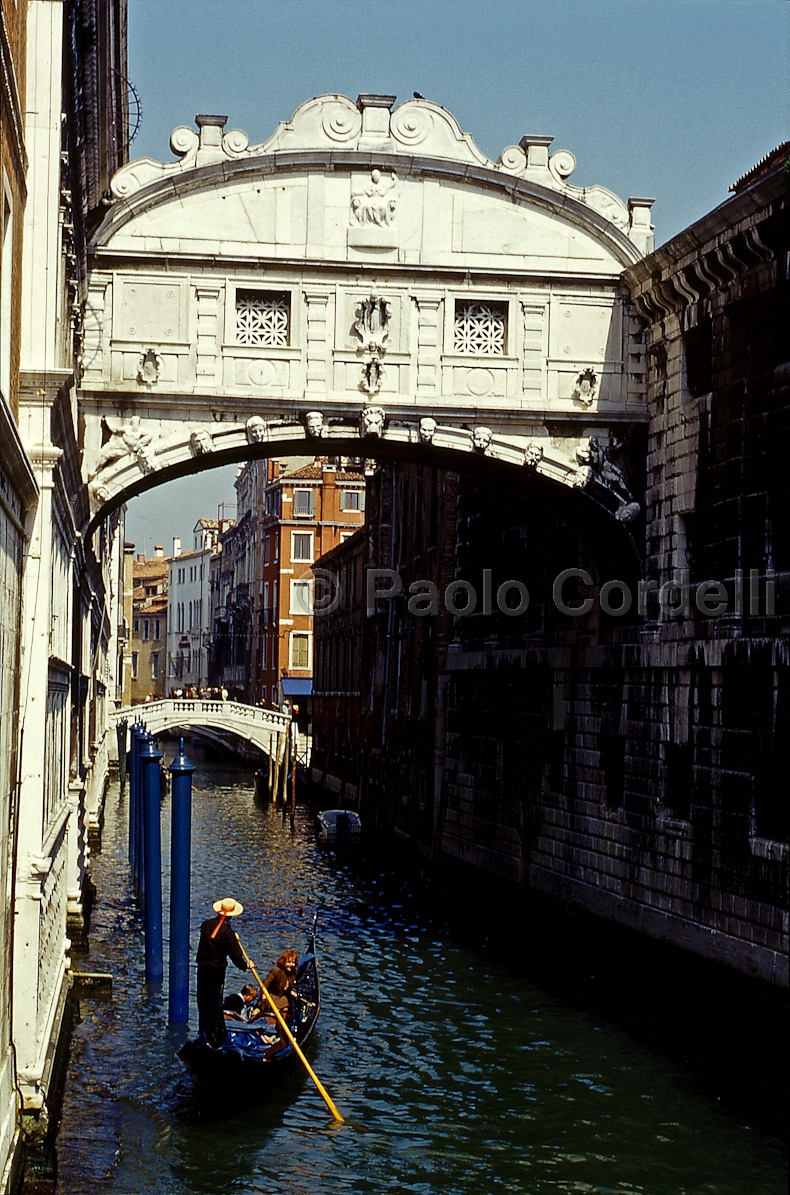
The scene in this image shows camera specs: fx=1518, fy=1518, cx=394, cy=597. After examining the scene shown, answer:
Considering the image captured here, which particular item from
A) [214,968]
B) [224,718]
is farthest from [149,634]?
[214,968]

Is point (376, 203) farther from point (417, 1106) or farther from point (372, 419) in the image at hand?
point (417, 1106)

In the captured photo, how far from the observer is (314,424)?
644 inches

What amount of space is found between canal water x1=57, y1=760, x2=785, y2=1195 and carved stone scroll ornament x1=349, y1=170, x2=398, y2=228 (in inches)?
313

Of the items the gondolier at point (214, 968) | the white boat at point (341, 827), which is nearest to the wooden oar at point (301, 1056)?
the gondolier at point (214, 968)

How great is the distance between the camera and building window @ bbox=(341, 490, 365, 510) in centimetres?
5450

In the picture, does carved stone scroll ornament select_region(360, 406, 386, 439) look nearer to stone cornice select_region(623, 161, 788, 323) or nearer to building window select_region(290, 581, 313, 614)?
stone cornice select_region(623, 161, 788, 323)

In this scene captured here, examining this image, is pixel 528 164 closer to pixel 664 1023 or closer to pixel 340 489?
pixel 664 1023

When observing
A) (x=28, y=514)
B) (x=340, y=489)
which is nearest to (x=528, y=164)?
(x=28, y=514)

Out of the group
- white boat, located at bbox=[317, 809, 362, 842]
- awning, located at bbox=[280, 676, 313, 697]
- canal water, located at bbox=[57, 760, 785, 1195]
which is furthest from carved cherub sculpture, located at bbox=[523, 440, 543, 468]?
awning, located at bbox=[280, 676, 313, 697]

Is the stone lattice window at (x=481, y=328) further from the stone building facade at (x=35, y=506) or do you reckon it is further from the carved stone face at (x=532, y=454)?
the stone building facade at (x=35, y=506)

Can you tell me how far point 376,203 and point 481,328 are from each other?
5.81ft

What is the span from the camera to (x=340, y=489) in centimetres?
5484

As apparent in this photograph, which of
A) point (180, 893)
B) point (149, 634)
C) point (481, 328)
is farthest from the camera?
point (149, 634)

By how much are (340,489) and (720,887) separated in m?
41.8
